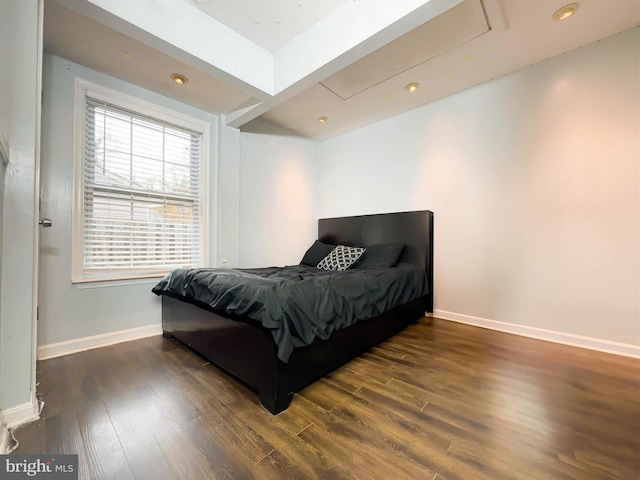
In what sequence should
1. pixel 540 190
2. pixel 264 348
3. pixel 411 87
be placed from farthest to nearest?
pixel 411 87, pixel 540 190, pixel 264 348

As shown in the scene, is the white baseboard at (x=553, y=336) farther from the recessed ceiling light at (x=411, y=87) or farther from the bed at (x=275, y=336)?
the recessed ceiling light at (x=411, y=87)

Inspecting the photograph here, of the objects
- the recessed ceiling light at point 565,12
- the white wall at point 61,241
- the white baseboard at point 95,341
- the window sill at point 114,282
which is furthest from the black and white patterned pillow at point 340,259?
the recessed ceiling light at point 565,12

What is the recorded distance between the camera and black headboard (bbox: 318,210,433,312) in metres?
2.97

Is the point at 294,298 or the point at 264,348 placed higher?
the point at 294,298

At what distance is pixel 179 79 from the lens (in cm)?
235

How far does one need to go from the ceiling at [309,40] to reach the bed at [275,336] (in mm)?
1588

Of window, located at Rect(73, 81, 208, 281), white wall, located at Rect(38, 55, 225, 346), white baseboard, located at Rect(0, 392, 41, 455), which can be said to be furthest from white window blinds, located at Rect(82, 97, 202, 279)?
white baseboard, located at Rect(0, 392, 41, 455)

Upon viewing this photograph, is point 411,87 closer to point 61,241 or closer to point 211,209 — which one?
point 211,209

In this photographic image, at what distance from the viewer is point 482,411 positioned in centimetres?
130

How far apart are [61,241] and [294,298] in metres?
2.09

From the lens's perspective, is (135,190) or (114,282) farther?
(135,190)

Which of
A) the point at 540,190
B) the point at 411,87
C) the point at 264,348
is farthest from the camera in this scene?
the point at 411,87

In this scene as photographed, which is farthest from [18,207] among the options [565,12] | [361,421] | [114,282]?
[565,12]

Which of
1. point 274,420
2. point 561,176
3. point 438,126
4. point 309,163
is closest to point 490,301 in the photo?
point 561,176
